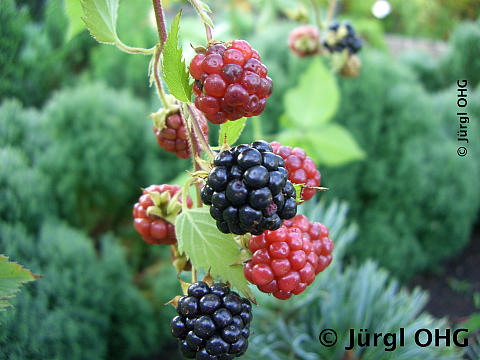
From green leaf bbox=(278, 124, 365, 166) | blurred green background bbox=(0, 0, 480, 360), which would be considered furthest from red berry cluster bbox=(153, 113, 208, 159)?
green leaf bbox=(278, 124, 365, 166)

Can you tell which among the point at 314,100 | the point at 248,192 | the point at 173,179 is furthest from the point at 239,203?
the point at 173,179

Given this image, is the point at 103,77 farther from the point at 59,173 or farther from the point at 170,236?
the point at 170,236

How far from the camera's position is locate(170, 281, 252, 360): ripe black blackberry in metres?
0.33

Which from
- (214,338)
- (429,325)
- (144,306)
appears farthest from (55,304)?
(429,325)

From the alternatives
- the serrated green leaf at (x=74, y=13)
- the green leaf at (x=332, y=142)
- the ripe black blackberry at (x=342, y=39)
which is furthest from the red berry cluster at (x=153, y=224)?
the green leaf at (x=332, y=142)

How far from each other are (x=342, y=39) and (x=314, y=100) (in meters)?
0.36

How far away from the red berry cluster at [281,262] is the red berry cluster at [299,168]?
0.05 meters

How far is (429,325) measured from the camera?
2.50 ft

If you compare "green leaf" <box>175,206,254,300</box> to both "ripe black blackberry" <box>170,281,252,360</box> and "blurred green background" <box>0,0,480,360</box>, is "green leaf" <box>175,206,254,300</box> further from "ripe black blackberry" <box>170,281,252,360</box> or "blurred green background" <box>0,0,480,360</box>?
"blurred green background" <box>0,0,480,360</box>

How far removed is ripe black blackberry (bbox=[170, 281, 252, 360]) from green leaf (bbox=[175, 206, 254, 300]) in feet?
0.05

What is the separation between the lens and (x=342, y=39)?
75cm

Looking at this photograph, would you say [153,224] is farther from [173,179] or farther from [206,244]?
[173,179]

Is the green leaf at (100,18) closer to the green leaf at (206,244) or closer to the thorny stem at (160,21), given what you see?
the thorny stem at (160,21)

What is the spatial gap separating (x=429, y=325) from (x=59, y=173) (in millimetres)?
1042
